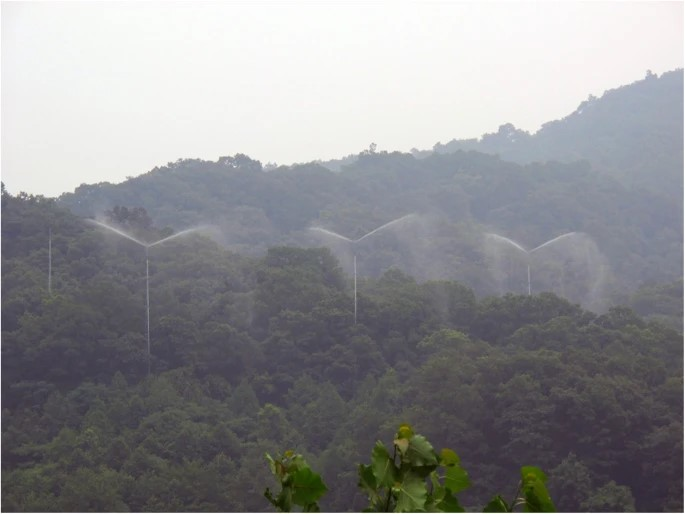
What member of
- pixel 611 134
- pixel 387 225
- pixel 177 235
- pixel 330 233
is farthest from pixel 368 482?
pixel 611 134

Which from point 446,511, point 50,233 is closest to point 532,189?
point 50,233

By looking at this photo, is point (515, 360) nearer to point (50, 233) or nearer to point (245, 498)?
point (245, 498)

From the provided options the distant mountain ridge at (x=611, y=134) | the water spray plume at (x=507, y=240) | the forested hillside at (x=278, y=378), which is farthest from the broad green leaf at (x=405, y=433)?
the distant mountain ridge at (x=611, y=134)

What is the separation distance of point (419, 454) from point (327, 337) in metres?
13.1

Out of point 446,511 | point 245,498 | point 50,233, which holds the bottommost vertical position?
point 245,498

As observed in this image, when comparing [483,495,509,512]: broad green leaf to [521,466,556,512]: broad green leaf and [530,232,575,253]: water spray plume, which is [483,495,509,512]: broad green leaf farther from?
[530,232,575,253]: water spray plume

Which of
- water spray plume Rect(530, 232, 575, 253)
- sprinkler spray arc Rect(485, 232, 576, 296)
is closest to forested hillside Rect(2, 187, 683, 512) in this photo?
sprinkler spray arc Rect(485, 232, 576, 296)

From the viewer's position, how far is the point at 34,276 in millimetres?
14500

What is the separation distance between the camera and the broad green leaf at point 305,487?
1028mm

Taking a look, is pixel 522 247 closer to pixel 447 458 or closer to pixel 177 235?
pixel 177 235

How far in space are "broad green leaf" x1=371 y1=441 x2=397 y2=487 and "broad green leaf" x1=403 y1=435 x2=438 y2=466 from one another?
0.02m

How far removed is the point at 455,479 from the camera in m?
1.07

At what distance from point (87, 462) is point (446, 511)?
36.1ft

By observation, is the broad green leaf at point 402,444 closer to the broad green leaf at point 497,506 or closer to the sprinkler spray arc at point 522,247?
the broad green leaf at point 497,506
